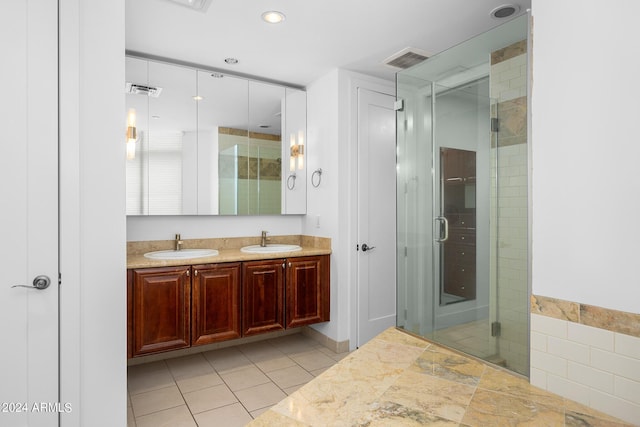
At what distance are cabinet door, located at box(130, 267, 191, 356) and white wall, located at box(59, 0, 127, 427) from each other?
2.01ft

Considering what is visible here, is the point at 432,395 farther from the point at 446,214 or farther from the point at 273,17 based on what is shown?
the point at 273,17

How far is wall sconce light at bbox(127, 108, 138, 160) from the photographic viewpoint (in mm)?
2936

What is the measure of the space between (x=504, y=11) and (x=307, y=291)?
2.64m

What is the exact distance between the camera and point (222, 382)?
108 inches

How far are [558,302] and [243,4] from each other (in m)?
2.36

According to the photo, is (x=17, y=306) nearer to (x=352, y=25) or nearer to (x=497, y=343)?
(x=497, y=343)

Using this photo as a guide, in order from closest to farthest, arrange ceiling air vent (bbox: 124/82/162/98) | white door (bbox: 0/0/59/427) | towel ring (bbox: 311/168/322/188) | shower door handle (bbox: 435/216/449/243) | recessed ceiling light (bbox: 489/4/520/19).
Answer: white door (bbox: 0/0/59/427), shower door handle (bbox: 435/216/449/243), recessed ceiling light (bbox: 489/4/520/19), ceiling air vent (bbox: 124/82/162/98), towel ring (bbox: 311/168/322/188)

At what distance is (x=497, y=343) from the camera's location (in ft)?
5.27

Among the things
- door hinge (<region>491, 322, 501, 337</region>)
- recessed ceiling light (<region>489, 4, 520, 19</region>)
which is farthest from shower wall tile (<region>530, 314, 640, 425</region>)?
recessed ceiling light (<region>489, 4, 520, 19</region>)

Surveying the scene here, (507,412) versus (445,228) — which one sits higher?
(445,228)

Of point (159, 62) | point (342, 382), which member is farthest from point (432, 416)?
point (159, 62)

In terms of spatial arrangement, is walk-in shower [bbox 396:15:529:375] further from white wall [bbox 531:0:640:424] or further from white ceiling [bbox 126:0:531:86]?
white ceiling [bbox 126:0:531:86]

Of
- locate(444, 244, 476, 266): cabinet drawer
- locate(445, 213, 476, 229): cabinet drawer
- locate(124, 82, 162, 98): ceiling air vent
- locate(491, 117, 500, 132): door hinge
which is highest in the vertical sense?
locate(124, 82, 162, 98): ceiling air vent

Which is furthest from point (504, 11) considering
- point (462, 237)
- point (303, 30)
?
point (462, 237)
